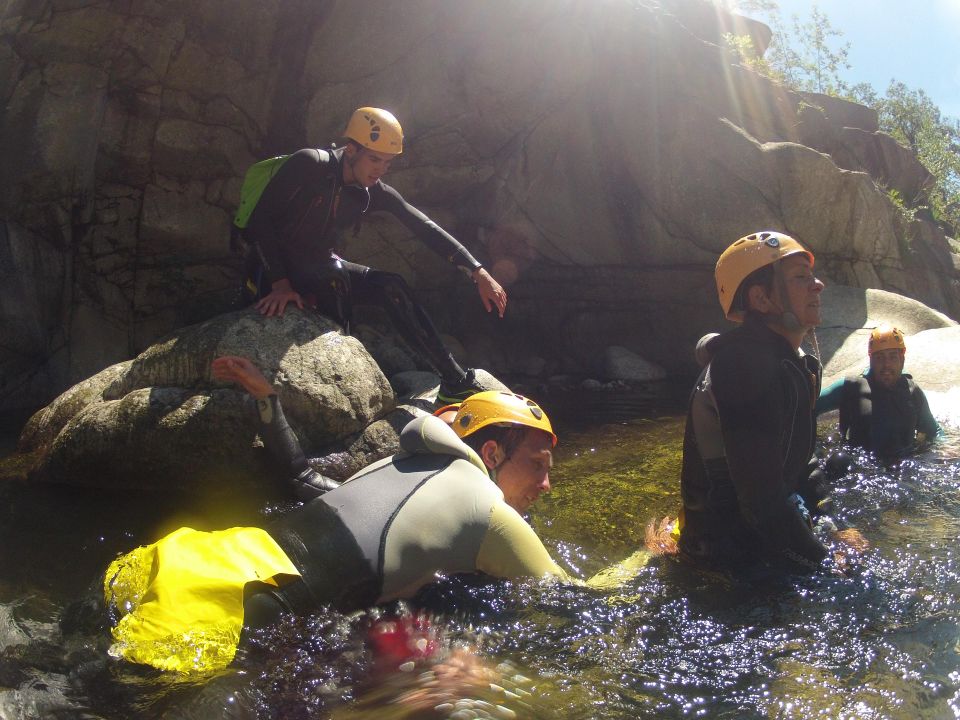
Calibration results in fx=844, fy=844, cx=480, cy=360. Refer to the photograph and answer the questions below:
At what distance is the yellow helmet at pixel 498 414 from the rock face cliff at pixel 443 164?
18.5 feet

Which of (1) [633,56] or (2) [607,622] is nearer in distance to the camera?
(2) [607,622]

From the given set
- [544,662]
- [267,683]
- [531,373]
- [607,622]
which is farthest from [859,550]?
[531,373]

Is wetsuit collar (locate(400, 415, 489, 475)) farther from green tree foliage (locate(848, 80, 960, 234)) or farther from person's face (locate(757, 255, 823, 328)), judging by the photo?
green tree foliage (locate(848, 80, 960, 234))

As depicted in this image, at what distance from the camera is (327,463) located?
5754 mm

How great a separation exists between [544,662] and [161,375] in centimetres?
397

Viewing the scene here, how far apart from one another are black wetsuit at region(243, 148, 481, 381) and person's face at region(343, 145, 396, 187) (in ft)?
0.22

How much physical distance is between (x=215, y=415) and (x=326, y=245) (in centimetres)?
162

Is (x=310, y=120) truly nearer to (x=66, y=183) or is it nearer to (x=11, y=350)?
(x=66, y=183)

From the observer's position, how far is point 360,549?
113 inches

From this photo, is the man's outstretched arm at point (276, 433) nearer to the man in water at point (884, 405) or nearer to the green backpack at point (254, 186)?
the green backpack at point (254, 186)

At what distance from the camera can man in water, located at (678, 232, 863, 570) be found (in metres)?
3.29

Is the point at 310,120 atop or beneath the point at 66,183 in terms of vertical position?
atop

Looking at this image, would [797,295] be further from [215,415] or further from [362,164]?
[215,415]

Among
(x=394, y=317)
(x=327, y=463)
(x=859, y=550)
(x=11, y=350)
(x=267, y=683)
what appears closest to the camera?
(x=267, y=683)
